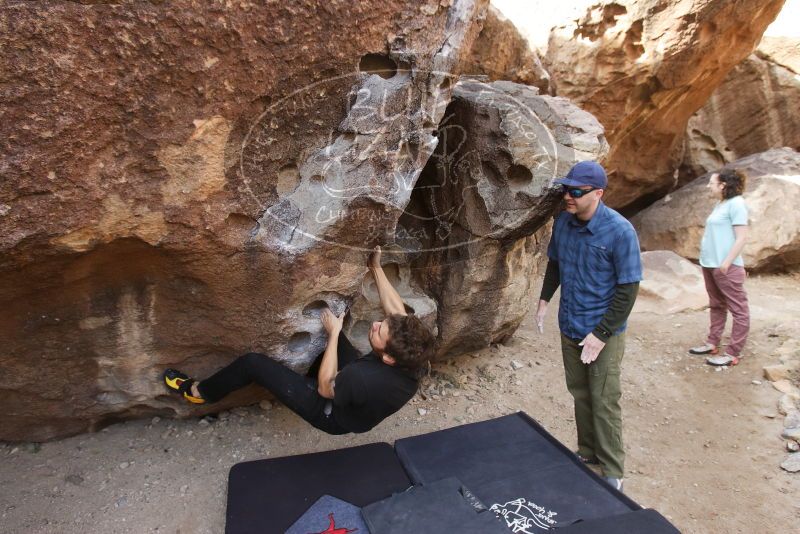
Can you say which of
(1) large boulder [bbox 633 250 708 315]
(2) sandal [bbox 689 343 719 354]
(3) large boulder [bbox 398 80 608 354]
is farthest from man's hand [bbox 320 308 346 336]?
(1) large boulder [bbox 633 250 708 315]

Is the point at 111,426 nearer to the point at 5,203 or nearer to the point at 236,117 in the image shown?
the point at 5,203

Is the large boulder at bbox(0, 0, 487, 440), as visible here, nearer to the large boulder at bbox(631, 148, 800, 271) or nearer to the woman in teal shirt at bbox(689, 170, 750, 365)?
the woman in teal shirt at bbox(689, 170, 750, 365)

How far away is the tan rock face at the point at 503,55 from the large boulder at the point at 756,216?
2800 millimetres

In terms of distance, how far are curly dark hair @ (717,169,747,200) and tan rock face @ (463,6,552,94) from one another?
2.01 meters

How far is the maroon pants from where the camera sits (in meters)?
4.26

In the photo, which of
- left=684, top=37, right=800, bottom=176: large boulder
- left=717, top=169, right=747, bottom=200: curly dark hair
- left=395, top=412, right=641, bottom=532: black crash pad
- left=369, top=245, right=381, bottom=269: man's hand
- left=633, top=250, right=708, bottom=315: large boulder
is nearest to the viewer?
left=395, top=412, right=641, bottom=532: black crash pad

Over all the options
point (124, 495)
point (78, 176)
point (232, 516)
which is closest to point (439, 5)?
point (78, 176)

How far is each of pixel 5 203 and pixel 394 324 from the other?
1.64 meters

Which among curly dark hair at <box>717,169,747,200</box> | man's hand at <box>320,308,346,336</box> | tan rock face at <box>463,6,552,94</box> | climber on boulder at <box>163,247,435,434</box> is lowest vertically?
climber on boulder at <box>163,247,435,434</box>

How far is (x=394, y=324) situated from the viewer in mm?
2629

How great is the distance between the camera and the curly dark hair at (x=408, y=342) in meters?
2.60

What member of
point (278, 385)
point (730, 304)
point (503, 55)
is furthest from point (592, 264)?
point (503, 55)

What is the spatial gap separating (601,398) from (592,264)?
722 mm

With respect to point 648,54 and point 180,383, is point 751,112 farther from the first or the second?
point 180,383
